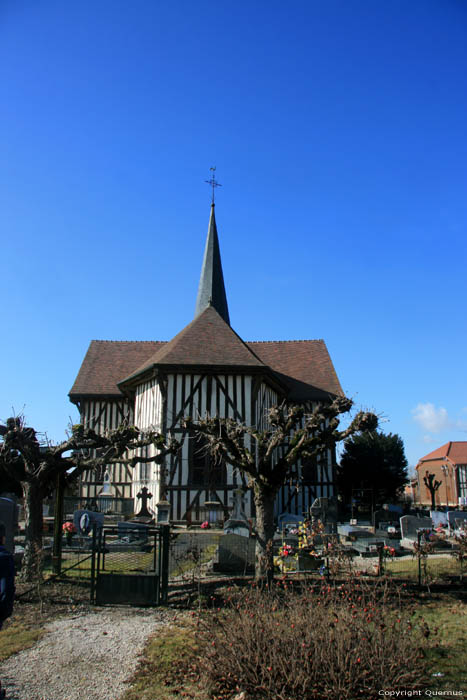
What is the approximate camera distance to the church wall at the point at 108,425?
25016 millimetres

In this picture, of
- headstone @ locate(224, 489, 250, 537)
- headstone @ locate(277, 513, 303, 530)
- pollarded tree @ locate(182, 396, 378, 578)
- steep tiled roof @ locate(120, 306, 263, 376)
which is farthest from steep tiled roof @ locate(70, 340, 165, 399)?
pollarded tree @ locate(182, 396, 378, 578)

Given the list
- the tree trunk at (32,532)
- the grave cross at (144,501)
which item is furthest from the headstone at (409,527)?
the tree trunk at (32,532)

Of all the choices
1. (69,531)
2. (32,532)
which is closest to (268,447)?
(32,532)

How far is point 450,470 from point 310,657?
42341mm

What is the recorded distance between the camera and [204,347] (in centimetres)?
2177

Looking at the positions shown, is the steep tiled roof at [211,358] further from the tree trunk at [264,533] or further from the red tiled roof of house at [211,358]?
the tree trunk at [264,533]

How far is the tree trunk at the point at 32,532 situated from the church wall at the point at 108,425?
570 inches

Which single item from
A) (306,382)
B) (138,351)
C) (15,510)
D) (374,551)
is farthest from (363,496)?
(15,510)

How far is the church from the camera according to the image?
20141mm

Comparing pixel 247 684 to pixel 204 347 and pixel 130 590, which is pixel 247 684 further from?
pixel 204 347

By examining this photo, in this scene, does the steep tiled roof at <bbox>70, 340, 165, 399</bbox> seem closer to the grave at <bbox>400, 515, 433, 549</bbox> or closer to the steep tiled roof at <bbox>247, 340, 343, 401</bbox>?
the steep tiled roof at <bbox>247, 340, 343, 401</bbox>

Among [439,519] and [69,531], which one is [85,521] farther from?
[439,519]

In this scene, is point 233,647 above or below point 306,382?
below

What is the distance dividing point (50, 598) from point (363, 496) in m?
25.9
